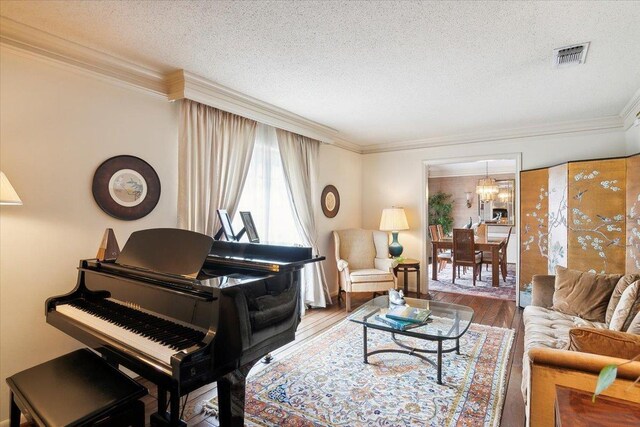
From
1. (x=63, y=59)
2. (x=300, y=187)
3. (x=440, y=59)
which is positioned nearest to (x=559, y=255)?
(x=440, y=59)

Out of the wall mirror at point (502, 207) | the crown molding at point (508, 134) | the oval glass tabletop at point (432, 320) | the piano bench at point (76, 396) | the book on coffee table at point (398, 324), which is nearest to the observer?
the piano bench at point (76, 396)

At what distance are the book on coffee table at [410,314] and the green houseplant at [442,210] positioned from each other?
6382 mm

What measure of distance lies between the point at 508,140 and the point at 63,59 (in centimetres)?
510

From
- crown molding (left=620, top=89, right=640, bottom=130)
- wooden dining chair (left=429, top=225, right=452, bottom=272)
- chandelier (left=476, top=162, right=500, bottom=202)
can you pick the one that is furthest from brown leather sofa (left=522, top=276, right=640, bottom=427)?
chandelier (left=476, top=162, right=500, bottom=202)

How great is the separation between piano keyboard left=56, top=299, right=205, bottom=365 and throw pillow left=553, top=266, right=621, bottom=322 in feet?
10.0

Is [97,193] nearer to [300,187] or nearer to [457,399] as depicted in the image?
[300,187]

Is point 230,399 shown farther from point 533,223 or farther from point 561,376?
point 533,223

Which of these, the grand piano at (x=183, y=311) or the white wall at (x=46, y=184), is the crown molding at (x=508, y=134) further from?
the white wall at (x=46, y=184)

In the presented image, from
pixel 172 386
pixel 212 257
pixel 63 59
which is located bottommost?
pixel 172 386

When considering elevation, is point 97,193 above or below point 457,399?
above

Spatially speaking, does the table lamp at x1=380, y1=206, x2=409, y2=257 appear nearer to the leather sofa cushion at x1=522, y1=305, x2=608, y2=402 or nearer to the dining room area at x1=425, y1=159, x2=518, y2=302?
the dining room area at x1=425, y1=159, x2=518, y2=302

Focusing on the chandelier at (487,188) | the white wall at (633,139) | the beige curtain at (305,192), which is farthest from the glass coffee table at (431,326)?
the chandelier at (487,188)

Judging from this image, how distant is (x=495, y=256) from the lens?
6043mm

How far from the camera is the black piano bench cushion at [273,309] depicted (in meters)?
1.65
